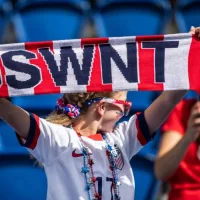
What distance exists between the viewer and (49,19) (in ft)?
12.3

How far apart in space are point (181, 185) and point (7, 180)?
1.26 m

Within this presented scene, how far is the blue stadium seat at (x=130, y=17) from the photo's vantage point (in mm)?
3660

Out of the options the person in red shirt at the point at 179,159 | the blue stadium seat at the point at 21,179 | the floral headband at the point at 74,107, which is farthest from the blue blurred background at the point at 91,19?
the floral headband at the point at 74,107

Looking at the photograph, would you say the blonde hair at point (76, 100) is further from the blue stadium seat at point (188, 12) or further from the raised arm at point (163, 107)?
the blue stadium seat at point (188, 12)

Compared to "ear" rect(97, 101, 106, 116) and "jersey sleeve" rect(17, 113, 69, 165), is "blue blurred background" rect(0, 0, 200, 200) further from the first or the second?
"jersey sleeve" rect(17, 113, 69, 165)

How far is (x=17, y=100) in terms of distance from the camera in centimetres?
348

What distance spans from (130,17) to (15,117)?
1.85m

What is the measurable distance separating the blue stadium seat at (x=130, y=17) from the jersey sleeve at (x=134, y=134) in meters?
1.48

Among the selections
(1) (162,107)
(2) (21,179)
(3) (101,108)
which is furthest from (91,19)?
(1) (162,107)

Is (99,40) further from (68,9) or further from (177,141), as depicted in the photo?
(68,9)

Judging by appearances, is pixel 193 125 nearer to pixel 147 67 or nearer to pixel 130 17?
pixel 147 67

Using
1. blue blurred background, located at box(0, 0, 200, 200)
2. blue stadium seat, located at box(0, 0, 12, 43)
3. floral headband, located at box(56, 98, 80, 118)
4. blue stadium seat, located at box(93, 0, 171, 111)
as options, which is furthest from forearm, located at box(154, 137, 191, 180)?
blue stadium seat, located at box(0, 0, 12, 43)

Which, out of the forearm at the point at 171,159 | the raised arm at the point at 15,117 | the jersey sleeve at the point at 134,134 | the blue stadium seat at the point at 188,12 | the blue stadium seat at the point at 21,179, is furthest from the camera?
the blue stadium seat at the point at 188,12

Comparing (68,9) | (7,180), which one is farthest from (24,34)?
(7,180)
